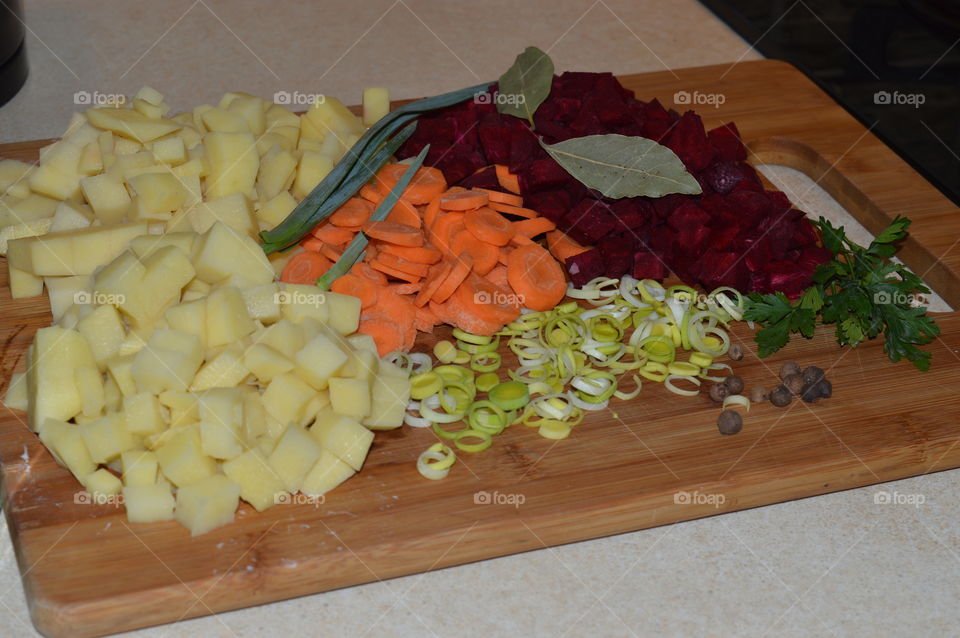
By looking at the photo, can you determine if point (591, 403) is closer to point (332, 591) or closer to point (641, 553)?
point (641, 553)

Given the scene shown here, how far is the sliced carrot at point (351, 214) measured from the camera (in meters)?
2.12

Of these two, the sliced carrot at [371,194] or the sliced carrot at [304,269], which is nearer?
the sliced carrot at [304,269]

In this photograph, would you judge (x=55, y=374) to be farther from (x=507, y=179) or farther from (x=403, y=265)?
(x=507, y=179)

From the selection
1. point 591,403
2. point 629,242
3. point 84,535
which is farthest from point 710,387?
point 84,535

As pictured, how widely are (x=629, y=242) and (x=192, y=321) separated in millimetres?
887

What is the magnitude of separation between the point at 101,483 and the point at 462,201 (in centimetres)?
86

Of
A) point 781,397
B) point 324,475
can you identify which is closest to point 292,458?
point 324,475

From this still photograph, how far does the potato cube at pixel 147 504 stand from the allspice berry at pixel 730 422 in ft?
3.01

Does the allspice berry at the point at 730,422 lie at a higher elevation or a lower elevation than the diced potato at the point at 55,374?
higher

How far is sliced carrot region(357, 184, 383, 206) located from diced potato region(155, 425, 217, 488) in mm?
685

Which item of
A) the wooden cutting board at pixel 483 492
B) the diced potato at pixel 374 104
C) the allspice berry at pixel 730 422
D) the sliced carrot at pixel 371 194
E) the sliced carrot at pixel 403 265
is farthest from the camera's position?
the diced potato at pixel 374 104

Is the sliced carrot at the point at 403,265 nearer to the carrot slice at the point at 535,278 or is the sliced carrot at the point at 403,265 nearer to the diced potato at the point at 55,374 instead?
the carrot slice at the point at 535,278

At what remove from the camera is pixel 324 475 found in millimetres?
1702

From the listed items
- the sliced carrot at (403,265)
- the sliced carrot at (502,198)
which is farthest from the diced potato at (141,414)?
the sliced carrot at (502,198)
